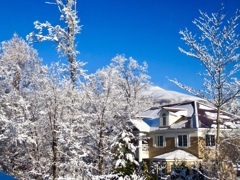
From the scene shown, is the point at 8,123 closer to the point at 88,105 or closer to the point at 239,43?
the point at 88,105

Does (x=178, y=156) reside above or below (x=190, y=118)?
below

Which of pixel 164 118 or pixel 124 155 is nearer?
pixel 124 155

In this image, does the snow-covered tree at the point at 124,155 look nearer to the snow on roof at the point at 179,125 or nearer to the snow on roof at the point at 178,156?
the snow on roof at the point at 178,156

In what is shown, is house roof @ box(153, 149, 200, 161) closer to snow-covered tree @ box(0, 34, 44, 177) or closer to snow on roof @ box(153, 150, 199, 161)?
snow on roof @ box(153, 150, 199, 161)

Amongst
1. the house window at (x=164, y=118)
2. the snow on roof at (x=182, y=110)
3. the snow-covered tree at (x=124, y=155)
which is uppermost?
the snow on roof at (x=182, y=110)

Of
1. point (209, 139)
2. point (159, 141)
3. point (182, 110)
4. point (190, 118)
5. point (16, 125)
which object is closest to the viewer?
point (16, 125)

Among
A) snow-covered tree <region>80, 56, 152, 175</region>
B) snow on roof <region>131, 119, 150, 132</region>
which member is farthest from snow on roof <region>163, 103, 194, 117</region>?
snow-covered tree <region>80, 56, 152, 175</region>

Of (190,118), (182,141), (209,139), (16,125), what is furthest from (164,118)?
(16,125)

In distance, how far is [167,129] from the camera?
25.6 m

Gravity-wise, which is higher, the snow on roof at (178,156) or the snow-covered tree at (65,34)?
the snow-covered tree at (65,34)

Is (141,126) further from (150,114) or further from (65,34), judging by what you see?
(65,34)

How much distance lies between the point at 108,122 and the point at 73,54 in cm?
422

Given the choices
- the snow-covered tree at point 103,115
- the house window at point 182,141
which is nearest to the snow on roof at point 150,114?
the house window at point 182,141

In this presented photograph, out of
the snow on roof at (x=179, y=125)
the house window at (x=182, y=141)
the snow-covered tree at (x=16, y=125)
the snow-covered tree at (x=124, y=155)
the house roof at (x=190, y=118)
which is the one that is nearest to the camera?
the snow-covered tree at (x=16, y=125)
